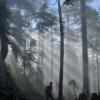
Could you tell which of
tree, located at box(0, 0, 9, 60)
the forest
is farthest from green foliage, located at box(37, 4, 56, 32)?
tree, located at box(0, 0, 9, 60)

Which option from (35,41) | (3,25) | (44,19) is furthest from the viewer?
(35,41)

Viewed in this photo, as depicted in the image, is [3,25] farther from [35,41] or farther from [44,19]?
[35,41]

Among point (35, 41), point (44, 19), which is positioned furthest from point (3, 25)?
point (35, 41)

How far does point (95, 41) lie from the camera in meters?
45.1

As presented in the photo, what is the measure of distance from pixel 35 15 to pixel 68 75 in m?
33.1

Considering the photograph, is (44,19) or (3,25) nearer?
(3,25)

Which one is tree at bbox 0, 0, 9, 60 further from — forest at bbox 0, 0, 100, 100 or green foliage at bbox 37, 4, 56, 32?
green foliage at bbox 37, 4, 56, 32

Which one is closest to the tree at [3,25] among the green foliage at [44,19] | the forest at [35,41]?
the forest at [35,41]

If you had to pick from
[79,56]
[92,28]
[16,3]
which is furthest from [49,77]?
[16,3]

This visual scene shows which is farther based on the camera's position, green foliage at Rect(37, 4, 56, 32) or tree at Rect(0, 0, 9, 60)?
green foliage at Rect(37, 4, 56, 32)

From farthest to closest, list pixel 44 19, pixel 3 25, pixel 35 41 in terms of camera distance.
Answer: pixel 35 41 < pixel 44 19 < pixel 3 25

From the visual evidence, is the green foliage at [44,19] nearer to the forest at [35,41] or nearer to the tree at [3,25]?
the forest at [35,41]

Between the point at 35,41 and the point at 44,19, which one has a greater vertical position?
the point at 44,19

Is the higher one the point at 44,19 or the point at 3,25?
the point at 44,19
